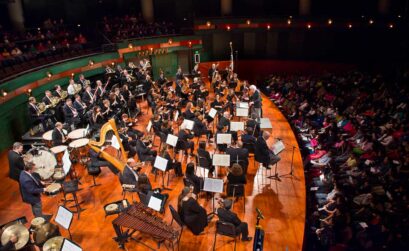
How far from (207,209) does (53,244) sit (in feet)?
12.0

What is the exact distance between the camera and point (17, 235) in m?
5.51

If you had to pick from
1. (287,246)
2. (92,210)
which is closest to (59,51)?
(92,210)

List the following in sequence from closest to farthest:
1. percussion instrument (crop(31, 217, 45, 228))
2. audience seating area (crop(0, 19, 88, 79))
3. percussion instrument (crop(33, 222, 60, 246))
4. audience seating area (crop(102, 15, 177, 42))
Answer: percussion instrument (crop(33, 222, 60, 246))
percussion instrument (crop(31, 217, 45, 228))
audience seating area (crop(0, 19, 88, 79))
audience seating area (crop(102, 15, 177, 42))

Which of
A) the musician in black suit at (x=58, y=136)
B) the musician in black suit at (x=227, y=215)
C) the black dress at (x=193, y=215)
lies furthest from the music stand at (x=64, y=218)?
the musician in black suit at (x=58, y=136)

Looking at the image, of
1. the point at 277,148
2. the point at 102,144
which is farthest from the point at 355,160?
the point at 102,144

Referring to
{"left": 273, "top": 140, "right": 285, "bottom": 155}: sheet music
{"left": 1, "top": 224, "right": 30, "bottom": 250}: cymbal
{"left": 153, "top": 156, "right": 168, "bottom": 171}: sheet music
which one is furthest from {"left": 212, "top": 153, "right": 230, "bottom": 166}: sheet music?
{"left": 1, "top": 224, "right": 30, "bottom": 250}: cymbal

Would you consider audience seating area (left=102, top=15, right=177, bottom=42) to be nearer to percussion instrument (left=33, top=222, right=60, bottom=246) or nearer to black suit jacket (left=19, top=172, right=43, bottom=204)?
black suit jacket (left=19, top=172, right=43, bottom=204)

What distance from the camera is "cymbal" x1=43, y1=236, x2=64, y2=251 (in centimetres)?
540

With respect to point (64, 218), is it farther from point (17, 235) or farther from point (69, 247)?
point (69, 247)

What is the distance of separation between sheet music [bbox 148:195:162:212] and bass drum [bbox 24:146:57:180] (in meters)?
3.07

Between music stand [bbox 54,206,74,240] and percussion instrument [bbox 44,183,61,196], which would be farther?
percussion instrument [bbox 44,183,61,196]

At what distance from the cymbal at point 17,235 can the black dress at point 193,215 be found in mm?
2756

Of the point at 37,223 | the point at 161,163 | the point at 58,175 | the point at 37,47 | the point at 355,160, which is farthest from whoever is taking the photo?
the point at 37,47

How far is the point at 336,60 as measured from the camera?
22094 mm
